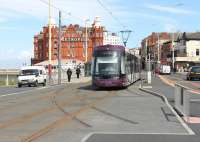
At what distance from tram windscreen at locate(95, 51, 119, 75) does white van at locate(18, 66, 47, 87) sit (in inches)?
559

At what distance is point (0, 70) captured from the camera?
4033 inches

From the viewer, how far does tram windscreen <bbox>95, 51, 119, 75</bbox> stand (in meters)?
43.0

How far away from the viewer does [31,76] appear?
184 feet

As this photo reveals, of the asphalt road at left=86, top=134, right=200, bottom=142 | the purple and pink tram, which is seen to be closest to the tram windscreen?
the purple and pink tram

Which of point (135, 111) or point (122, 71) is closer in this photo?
point (135, 111)

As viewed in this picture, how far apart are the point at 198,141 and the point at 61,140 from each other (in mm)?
3250

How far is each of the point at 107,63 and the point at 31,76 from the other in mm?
14805

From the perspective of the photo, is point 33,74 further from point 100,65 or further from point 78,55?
point 78,55

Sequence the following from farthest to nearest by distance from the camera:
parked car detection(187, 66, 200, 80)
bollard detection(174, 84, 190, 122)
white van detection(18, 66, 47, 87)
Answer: parked car detection(187, 66, 200, 80)
white van detection(18, 66, 47, 87)
bollard detection(174, 84, 190, 122)

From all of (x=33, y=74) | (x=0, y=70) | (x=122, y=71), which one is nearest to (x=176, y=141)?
(x=122, y=71)

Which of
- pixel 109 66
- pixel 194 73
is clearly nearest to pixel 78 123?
pixel 109 66

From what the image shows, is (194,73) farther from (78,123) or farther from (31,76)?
A: (78,123)

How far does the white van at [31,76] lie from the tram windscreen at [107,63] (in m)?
14.2

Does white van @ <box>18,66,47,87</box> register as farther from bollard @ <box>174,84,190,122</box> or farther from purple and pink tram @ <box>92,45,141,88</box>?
bollard @ <box>174,84,190,122</box>
